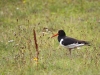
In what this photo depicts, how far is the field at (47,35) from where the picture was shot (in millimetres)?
9047

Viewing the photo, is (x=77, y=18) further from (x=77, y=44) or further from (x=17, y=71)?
(x=17, y=71)

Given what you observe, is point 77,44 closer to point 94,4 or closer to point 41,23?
point 41,23

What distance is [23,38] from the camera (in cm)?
1180

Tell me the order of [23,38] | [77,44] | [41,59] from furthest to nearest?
[23,38], [77,44], [41,59]

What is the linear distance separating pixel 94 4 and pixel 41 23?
3127 millimetres

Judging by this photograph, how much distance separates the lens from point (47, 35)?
1281 cm

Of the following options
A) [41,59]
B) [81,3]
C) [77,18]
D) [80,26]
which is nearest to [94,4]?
[81,3]

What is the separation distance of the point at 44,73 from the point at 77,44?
81.6 inches

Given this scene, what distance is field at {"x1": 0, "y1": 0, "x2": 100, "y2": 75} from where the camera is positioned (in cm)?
905

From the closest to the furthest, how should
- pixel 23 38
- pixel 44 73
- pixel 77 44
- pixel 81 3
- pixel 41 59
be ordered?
pixel 44 73 → pixel 41 59 → pixel 77 44 → pixel 23 38 → pixel 81 3

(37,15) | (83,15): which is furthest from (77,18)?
(37,15)

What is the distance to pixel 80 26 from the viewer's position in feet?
45.0

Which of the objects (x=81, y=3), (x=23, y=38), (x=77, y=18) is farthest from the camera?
(x=81, y=3)

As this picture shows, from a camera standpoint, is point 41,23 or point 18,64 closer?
point 18,64
